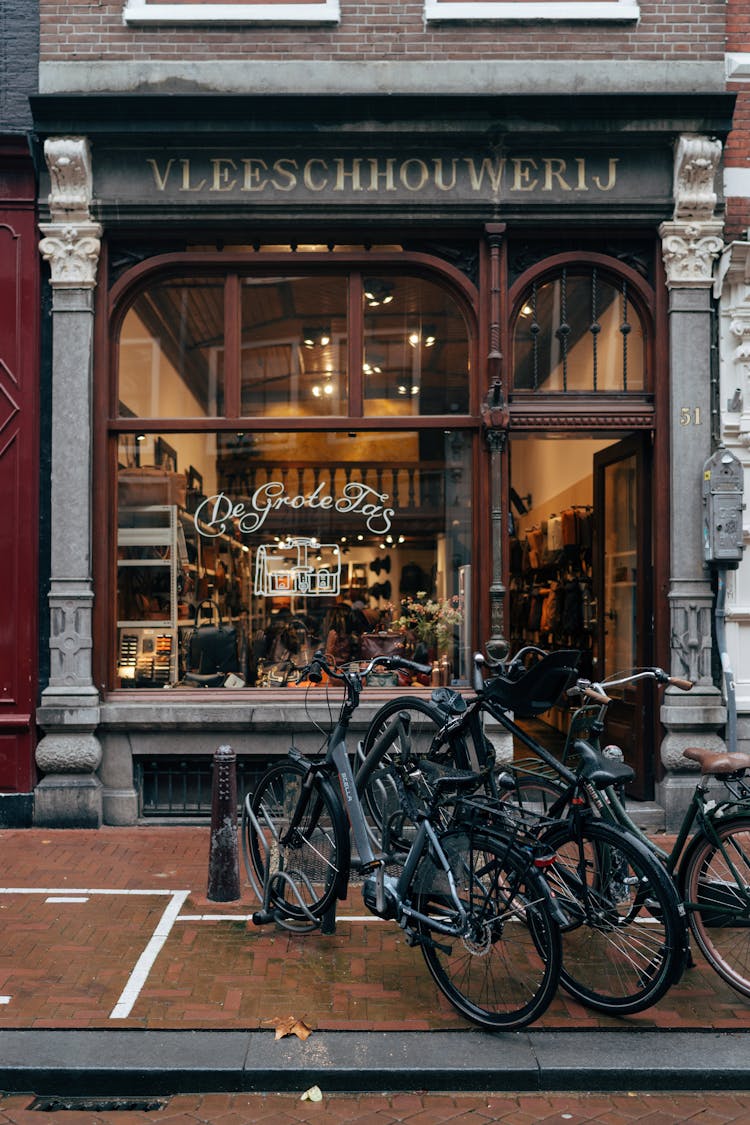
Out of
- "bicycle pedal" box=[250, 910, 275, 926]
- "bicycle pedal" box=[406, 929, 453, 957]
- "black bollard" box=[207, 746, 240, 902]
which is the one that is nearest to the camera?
"bicycle pedal" box=[406, 929, 453, 957]

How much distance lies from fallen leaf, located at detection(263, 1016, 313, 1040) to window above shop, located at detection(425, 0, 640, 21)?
25.0 ft

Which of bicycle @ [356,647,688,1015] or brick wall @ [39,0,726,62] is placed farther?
brick wall @ [39,0,726,62]

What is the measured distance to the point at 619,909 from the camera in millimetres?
4828

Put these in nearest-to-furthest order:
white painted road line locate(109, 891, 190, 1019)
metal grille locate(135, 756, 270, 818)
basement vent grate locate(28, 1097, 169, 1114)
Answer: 1. basement vent grate locate(28, 1097, 169, 1114)
2. white painted road line locate(109, 891, 190, 1019)
3. metal grille locate(135, 756, 270, 818)

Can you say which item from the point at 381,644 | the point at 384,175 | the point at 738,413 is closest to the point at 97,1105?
the point at 381,644

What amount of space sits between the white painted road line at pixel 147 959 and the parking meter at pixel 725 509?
189 inches

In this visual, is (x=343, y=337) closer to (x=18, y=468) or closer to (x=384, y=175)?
(x=384, y=175)

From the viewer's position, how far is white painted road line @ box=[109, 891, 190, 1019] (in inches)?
192

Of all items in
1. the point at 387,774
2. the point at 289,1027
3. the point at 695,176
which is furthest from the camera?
the point at 695,176

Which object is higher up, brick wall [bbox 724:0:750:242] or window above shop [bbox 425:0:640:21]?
window above shop [bbox 425:0:640:21]

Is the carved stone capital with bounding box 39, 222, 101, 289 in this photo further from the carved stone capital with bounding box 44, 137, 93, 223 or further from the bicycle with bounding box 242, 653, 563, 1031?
the bicycle with bounding box 242, 653, 563, 1031

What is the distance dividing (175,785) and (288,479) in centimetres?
278

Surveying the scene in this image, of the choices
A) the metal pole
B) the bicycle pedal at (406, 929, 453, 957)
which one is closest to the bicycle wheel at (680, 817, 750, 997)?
the bicycle pedal at (406, 929, 453, 957)

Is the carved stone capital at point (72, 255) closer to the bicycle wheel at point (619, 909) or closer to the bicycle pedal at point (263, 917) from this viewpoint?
the bicycle pedal at point (263, 917)
